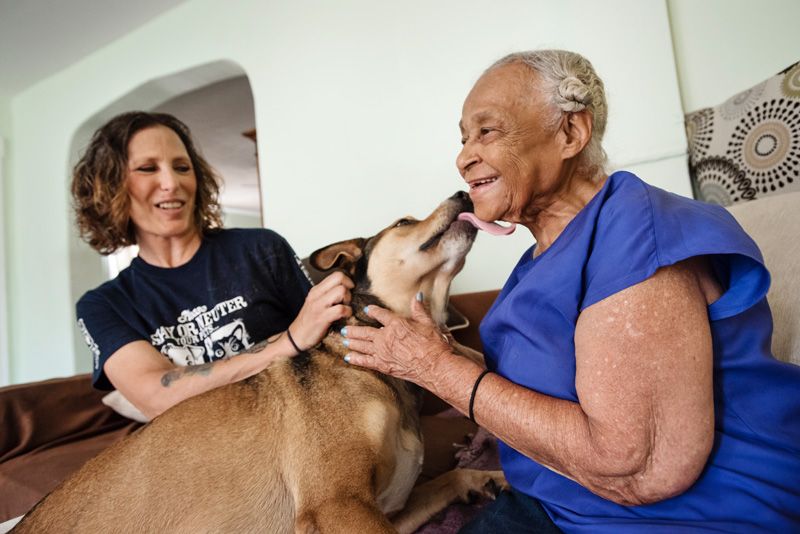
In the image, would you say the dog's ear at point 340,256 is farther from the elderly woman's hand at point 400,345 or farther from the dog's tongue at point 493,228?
the dog's tongue at point 493,228

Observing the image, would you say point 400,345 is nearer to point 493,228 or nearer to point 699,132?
point 493,228

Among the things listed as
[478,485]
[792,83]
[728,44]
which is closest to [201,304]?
[478,485]

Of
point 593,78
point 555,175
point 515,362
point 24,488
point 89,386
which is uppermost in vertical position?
point 593,78

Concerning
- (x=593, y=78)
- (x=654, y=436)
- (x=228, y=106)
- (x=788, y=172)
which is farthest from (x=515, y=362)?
(x=228, y=106)

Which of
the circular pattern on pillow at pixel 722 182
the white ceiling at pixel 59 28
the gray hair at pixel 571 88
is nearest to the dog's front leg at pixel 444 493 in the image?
the gray hair at pixel 571 88

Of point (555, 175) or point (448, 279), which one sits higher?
point (555, 175)

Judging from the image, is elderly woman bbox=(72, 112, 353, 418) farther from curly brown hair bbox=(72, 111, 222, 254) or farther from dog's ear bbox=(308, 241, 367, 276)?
dog's ear bbox=(308, 241, 367, 276)

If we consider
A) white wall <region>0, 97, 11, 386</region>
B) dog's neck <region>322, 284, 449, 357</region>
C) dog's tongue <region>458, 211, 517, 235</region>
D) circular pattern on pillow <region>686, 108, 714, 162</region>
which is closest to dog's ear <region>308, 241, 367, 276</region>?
dog's neck <region>322, 284, 449, 357</region>

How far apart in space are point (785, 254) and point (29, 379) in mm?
6999

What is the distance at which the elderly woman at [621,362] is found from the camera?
931mm

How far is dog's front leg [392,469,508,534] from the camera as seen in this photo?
1672 mm

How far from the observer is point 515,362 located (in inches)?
48.6

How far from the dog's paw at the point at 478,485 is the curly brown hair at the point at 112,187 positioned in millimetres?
1528

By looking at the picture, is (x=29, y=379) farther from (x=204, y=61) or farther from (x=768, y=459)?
(x=768, y=459)
